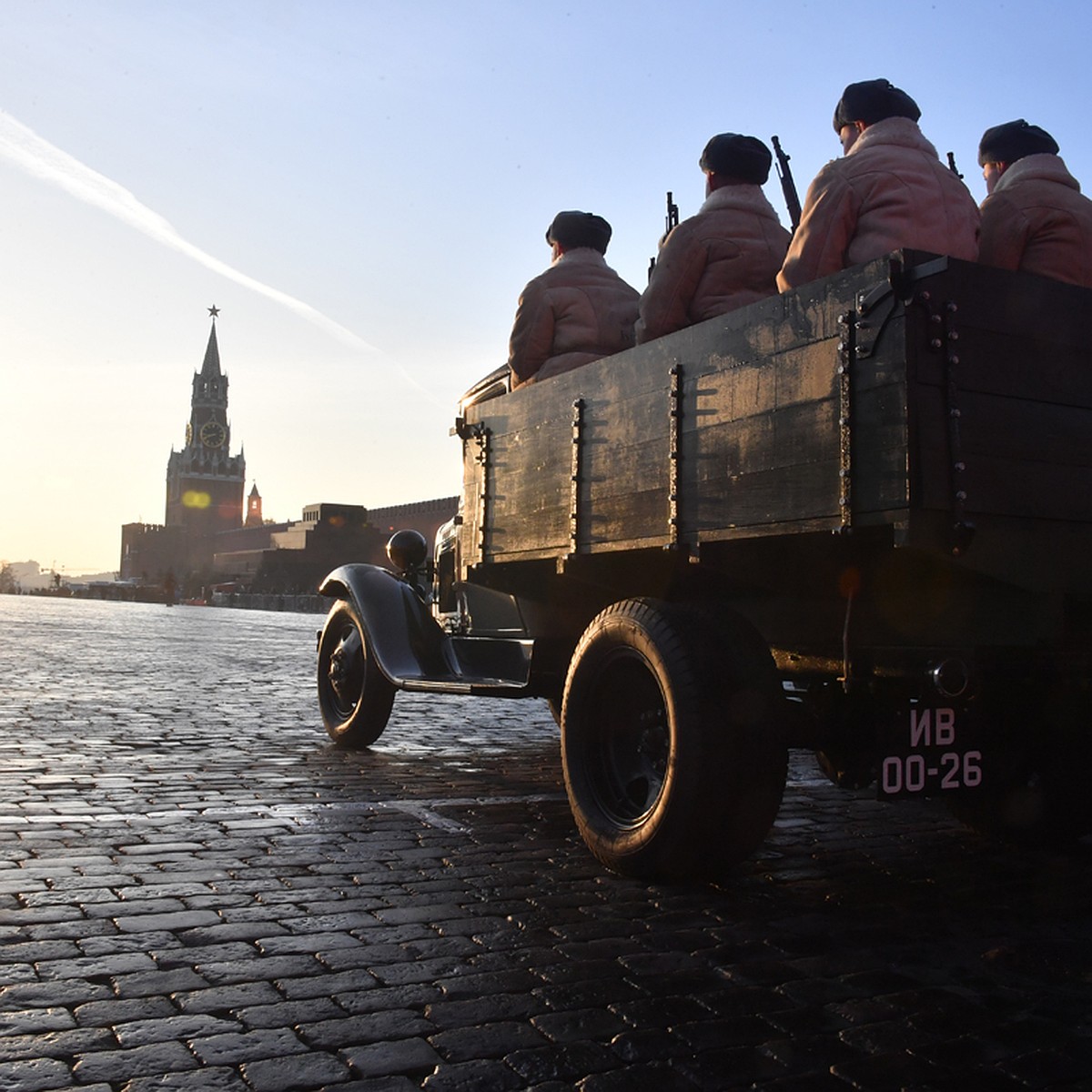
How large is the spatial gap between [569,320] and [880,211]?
218 cm

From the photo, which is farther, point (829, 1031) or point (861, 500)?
point (861, 500)

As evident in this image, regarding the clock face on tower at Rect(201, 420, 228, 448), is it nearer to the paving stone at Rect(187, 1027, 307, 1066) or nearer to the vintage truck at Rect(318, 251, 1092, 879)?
the vintage truck at Rect(318, 251, 1092, 879)

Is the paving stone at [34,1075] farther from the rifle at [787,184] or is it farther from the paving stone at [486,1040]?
the rifle at [787,184]

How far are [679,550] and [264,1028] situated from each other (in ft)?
6.77

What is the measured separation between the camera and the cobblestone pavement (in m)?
2.29

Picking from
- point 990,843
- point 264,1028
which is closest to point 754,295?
point 990,843

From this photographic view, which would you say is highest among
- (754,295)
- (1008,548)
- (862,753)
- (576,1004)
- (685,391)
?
(754,295)

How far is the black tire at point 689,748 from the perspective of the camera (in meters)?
3.54

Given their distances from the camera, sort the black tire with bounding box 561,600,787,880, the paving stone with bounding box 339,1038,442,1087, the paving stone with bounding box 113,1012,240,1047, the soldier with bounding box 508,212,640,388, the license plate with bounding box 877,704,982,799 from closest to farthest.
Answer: the paving stone with bounding box 339,1038,442,1087 < the paving stone with bounding box 113,1012,240,1047 < the license plate with bounding box 877,704,982,799 < the black tire with bounding box 561,600,787,880 < the soldier with bounding box 508,212,640,388

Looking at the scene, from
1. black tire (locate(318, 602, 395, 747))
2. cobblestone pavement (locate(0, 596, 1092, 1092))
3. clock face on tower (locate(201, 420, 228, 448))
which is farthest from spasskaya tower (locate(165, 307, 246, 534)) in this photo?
cobblestone pavement (locate(0, 596, 1092, 1092))

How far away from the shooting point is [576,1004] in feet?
8.59

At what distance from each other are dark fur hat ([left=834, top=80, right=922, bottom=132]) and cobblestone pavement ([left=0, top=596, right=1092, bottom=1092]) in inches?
104

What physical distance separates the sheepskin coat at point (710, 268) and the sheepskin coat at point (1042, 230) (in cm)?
82

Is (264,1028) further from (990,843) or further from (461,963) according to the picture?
(990,843)
